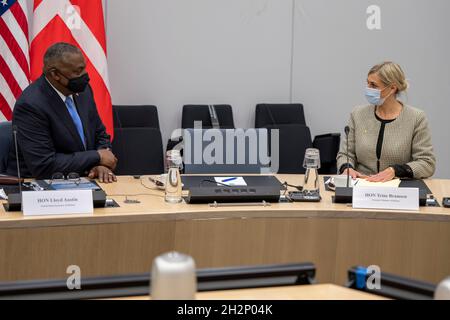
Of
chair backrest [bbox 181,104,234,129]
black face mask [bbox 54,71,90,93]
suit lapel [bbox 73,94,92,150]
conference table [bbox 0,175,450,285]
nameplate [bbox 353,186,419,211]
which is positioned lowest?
conference table [bbox 0,175,450,285]

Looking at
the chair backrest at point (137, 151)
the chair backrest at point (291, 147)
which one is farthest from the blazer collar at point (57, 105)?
the chair backrest at point (291, 147)

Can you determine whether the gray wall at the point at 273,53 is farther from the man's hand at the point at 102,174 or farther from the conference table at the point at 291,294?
the conference table at the point at 291,294

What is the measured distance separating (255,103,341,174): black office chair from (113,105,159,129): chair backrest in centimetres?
92

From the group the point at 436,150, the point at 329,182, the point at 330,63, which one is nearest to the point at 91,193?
the point at 329,182

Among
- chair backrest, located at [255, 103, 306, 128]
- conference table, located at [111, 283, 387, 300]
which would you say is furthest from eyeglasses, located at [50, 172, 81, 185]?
chair backrest, located at [255, 103, 306, 128]

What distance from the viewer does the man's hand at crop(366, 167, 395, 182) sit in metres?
3.93

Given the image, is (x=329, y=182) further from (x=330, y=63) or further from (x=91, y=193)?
(x=330, y=63)

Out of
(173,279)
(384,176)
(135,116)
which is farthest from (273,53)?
(173,279)

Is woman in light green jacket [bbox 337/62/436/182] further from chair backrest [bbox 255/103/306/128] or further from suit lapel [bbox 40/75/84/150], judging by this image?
chair backrest [bbox 255/103/306/128]

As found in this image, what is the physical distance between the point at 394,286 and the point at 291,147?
396cm

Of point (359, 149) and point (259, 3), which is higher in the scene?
point (259, 3)

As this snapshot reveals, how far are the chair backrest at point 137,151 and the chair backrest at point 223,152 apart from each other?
1.25 m

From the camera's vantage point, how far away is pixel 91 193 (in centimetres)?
330

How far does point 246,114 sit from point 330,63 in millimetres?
883
